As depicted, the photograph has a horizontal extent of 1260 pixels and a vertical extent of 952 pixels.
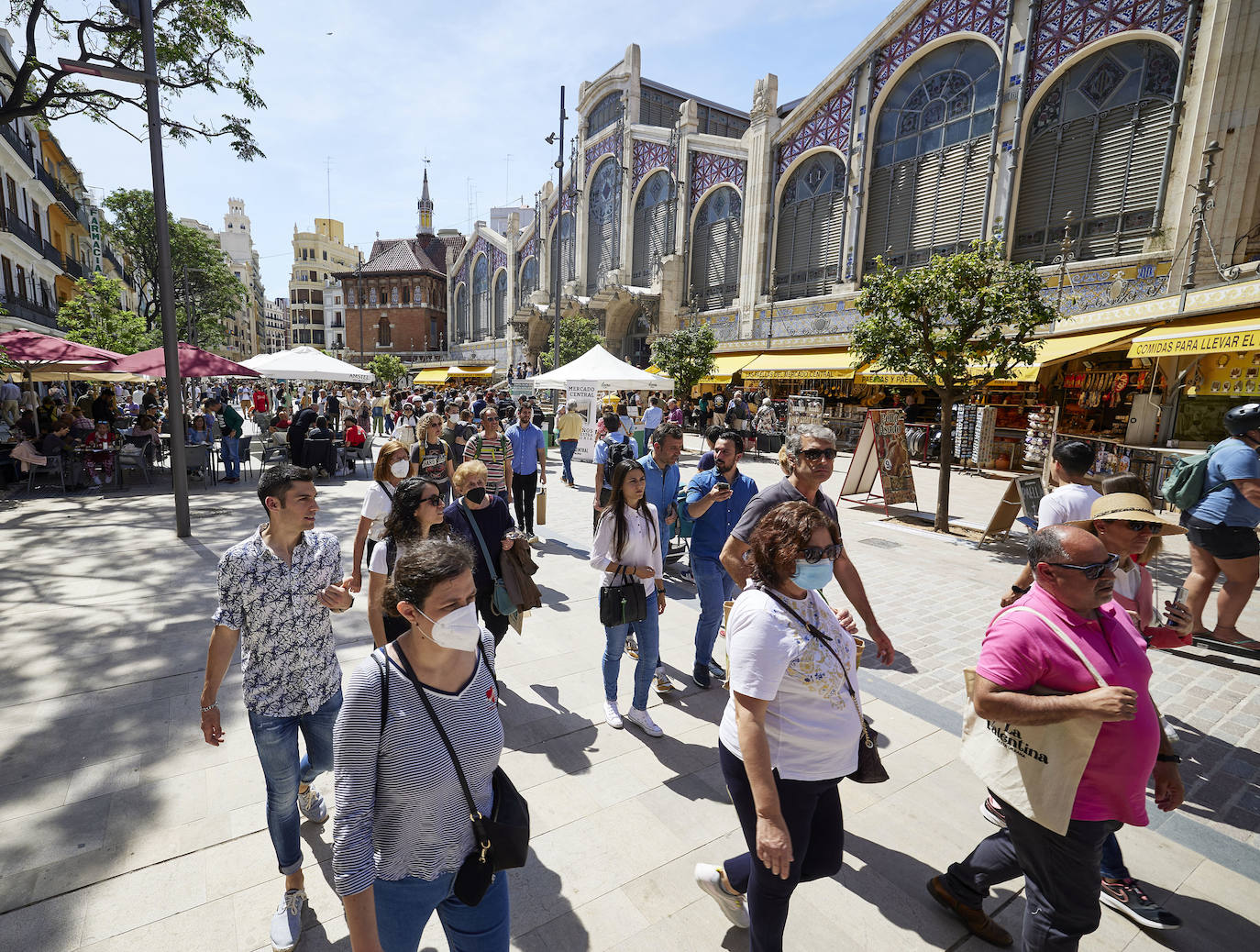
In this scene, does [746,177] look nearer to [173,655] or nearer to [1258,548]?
[1258,548]

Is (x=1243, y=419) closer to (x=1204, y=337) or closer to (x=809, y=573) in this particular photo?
(x=809, y=573)

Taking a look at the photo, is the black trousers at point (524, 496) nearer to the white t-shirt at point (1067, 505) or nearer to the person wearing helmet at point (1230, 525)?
the white t-shirt at point (1067, 505)

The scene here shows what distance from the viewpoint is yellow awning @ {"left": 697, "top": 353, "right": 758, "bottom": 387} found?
24062 millimetres

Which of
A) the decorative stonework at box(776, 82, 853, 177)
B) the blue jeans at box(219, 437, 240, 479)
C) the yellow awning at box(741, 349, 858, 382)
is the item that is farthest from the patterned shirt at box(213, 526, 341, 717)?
the decorative stonework at box(776, 82, 853, 177)

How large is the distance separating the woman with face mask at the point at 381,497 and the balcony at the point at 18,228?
24960 millimetres

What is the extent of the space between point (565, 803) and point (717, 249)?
26.2 m

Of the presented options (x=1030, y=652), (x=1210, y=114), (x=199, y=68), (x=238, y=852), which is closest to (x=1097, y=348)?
(x=1210, y=114)

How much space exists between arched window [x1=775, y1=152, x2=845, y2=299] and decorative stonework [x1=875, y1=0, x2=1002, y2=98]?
2937mm

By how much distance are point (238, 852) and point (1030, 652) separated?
3.60 m

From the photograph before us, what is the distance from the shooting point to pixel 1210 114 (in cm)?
1289

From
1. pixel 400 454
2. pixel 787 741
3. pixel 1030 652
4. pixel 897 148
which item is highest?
pixel 897 148

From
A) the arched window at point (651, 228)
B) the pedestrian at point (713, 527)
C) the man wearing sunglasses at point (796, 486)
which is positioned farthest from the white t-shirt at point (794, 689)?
the arched window at point (651, 228)

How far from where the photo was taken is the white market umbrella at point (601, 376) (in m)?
15.5

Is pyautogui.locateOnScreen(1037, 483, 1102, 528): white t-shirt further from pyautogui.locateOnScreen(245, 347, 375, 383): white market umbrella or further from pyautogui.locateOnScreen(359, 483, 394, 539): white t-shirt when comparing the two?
pyautogui.locateOnScreen(245, 347, 375, 383): white market umbrella
